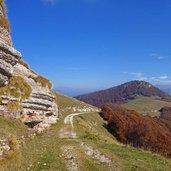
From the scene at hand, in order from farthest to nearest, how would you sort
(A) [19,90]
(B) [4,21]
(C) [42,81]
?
(C) [42,81] → (A) [19,90] → (B) [4,21]

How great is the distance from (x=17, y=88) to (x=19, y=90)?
507mm

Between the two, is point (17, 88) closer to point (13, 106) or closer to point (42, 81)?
point (13, 106)

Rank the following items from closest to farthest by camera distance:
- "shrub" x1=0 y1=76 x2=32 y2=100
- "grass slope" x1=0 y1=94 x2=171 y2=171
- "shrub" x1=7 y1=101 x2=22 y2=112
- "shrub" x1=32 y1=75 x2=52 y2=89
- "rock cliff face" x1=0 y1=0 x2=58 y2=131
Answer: "grass slope" x1=0 y1=94 x2=171 y2=171 < "rock cliff face" x1=0 y1=0 x2=58 y2=131 < "shrub" x1=7 y1=101 x2=22 y2=112 < "shrub" x1=0 y1=76 x2=32 y2=100 < "shrub" x1=32 y1=75 x2=52 y2=89

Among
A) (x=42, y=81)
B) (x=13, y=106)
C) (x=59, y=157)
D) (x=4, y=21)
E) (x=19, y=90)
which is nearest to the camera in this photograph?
(x=59, y=157)

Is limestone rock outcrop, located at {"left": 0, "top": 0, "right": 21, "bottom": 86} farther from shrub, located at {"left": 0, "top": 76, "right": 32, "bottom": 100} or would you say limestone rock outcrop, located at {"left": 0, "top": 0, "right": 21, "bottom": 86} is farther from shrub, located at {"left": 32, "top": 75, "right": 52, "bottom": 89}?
shrub, located at {"left": 32, "top": 75, "right": 52, "bottom": 89}

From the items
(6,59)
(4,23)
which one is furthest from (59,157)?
(4,23)

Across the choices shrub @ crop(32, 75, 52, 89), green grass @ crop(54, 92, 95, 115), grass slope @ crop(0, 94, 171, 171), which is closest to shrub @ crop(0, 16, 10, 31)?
grass slope @ crop(0, 94, 171, 171)

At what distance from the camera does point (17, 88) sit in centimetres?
3547

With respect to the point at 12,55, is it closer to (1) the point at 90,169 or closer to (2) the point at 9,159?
(2) the point at 9,159

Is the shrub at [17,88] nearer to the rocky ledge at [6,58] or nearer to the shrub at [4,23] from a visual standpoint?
the rocky ledge at [6,58]

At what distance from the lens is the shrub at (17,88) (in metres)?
34.1

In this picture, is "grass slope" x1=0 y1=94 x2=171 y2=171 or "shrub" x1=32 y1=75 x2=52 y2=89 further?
"shrub" x1=32 y1=75 x2=52 y2=89

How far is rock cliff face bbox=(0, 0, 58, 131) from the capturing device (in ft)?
93.0

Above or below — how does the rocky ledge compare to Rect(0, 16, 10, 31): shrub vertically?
below
